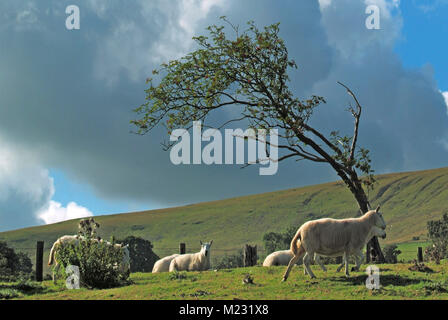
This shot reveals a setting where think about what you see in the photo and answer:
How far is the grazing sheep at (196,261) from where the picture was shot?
100 feet

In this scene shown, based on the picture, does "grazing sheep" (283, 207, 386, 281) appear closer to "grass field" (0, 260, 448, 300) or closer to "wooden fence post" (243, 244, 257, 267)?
"grass field" (0, 260, 448, 300)

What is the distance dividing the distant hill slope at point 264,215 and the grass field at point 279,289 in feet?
375

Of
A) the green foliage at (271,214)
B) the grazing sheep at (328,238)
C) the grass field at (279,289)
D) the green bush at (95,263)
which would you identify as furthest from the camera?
the green foliage at (271,214)

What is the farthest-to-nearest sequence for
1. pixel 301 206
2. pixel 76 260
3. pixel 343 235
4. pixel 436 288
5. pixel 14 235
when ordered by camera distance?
pixel 14 235
pixel 301 206
pixel 76 260
pixel 343 235
pixel 436 288

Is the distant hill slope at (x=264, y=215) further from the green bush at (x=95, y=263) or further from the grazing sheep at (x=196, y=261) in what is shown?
the green bush at (x=95, y=263)

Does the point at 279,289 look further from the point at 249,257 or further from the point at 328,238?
the point at 249,257

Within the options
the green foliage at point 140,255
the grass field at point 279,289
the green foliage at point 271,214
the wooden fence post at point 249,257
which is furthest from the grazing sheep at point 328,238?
the green foliage at point 271,214

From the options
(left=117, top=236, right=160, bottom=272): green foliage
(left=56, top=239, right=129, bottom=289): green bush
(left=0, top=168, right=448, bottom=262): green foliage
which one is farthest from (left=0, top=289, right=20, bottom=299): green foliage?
(left=0, top=168, right=448, bottom=262): green foliage

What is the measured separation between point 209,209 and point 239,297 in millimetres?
168248

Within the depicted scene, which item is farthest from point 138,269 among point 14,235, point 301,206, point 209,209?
point 14,235

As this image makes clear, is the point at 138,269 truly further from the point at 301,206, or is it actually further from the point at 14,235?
the point at 14,235

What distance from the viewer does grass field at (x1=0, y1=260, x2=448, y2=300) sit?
56.5ft

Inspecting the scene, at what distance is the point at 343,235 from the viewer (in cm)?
1988

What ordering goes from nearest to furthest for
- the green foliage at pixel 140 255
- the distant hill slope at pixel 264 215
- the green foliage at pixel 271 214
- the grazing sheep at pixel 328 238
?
the grazing sheep at pixel 328 238 → the green foliage at pixel 140 255 → the distant hill slope at pixel 264 215 → the green foliage at pixel 271 214
